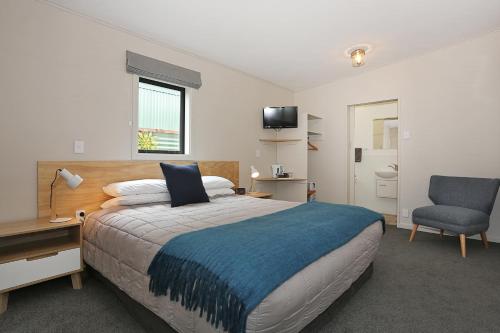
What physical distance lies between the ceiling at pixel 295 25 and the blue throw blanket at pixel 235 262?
7.18 ft

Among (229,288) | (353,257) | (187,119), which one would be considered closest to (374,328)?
(353,257)

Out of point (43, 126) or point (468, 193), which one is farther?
point (468, 193)

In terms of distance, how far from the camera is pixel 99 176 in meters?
2.69

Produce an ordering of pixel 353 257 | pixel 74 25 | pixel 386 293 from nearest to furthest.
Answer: pixel 353 257, pixel 386 293, pixel 74 25

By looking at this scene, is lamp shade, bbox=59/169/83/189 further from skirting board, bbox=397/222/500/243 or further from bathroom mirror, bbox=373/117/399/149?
bathroom mirror, bbox=373/117/399/149

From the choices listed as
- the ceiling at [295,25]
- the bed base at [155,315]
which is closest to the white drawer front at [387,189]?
the ceiling at [295,25]

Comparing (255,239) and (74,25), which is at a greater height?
(74,25)

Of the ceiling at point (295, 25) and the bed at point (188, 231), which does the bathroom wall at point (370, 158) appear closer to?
the ceiling at point (295, 25)

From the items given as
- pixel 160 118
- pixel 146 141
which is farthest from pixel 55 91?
pixel 160 118

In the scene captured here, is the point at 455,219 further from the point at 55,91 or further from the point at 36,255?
the point at 55,91

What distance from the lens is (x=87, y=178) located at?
261 cm

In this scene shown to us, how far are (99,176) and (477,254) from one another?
4.21m

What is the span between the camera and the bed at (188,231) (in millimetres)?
1155

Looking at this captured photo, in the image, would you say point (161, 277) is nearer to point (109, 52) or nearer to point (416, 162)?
point (109, 52)
